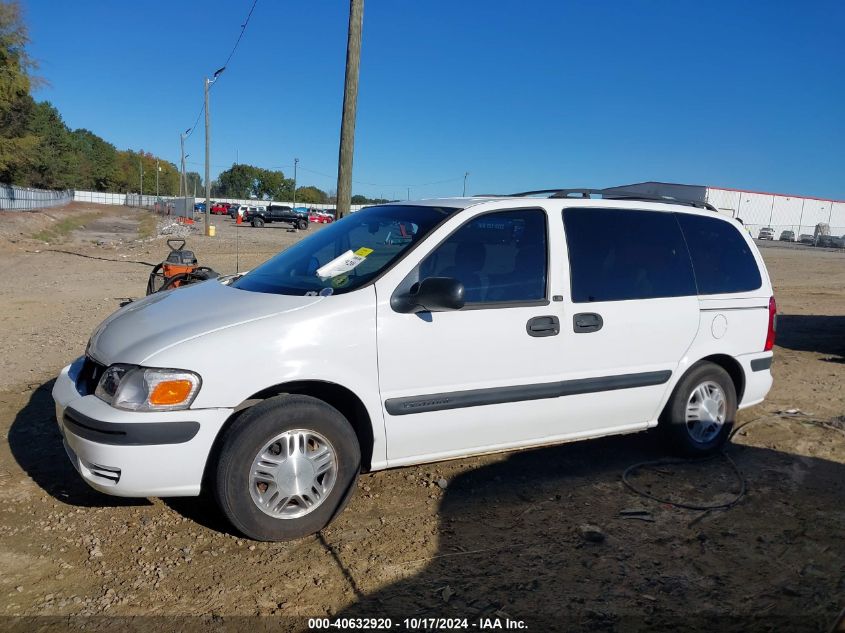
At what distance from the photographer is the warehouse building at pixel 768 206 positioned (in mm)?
57312

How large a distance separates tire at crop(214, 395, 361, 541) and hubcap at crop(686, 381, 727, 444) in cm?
258

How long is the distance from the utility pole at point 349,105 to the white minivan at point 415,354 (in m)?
4.71

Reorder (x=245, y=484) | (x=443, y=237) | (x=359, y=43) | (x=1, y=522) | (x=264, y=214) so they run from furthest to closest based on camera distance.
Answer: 1. (x=264, y=214)
2. (x=359, y=43)
3. (x=443, y=237)
4. (x=1, y=522)
5. (x=245, y=484)

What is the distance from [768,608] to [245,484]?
98.7 inches

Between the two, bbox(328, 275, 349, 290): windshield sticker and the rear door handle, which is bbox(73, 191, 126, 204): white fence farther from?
the rear door handle

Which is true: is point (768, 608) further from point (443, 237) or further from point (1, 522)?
point (1, 522)

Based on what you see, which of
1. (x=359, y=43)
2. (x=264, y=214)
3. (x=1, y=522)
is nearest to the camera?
(x=1, y=522)

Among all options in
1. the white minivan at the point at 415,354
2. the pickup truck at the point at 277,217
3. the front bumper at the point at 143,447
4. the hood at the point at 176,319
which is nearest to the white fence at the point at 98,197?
the pickup truck at the point at 277,217

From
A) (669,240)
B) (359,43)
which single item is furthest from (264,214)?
(669,240)

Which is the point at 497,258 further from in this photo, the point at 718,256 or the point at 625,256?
the point at 718,256

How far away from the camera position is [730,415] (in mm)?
4945

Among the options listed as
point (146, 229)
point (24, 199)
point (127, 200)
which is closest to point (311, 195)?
point (127, 200)

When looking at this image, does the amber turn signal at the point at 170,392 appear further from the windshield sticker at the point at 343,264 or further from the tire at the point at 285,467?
the windshield sticker at the point at 343,264

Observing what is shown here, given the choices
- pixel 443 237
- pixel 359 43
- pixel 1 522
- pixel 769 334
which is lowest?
pixel 1 522
